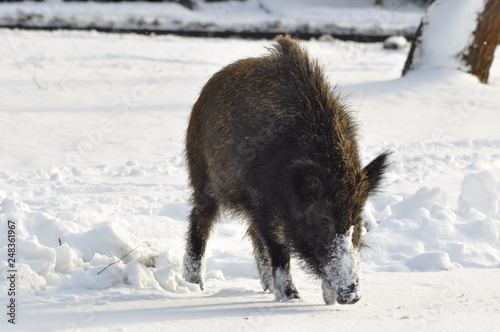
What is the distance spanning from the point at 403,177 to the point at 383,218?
1.84 meters

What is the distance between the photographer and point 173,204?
297 inches

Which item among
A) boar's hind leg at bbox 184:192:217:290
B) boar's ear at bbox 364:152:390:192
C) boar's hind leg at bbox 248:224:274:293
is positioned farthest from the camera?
boar's hind leg at bbox 184:192:217:290

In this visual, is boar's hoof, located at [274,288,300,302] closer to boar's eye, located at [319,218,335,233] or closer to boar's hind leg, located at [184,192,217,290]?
boar's eye, located at [319,218,335,233]

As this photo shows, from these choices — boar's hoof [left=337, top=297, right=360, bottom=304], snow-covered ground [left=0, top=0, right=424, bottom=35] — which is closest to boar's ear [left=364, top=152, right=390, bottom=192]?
boar's hoof [left=337, top=297, right=360, bottom=304]

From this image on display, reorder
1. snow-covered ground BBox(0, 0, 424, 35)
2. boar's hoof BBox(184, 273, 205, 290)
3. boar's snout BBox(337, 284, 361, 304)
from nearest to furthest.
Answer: boar's snout BBox(337, 284, 361, 304)
boar's hoof BBox(184, 273, 205, 290)
snow-covered ground BBox(0, 0, 424, 35)

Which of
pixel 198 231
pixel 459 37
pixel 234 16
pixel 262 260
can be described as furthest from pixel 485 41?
pixel 234 16

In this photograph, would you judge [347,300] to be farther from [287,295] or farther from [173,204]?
[173,204]

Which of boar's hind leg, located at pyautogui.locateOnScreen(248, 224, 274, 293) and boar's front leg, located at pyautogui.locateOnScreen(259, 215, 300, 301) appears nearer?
boar's front leg, located at pyautogui.locateOnScreen(259, 215, 300, 301)

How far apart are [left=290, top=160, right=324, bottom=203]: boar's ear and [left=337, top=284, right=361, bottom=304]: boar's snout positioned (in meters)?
0.57

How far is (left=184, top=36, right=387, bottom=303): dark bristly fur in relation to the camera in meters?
4.66

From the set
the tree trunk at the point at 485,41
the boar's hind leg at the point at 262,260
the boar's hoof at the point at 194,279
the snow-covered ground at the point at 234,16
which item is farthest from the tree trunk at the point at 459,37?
the snow-covered ground at the point at 234,16

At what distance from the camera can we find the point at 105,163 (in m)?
Result: 9.34

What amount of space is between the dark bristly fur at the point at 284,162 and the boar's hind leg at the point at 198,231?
3cm

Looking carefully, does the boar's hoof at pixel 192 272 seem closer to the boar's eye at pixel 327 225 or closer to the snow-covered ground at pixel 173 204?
the snow-covered ground at pixel 173 204
